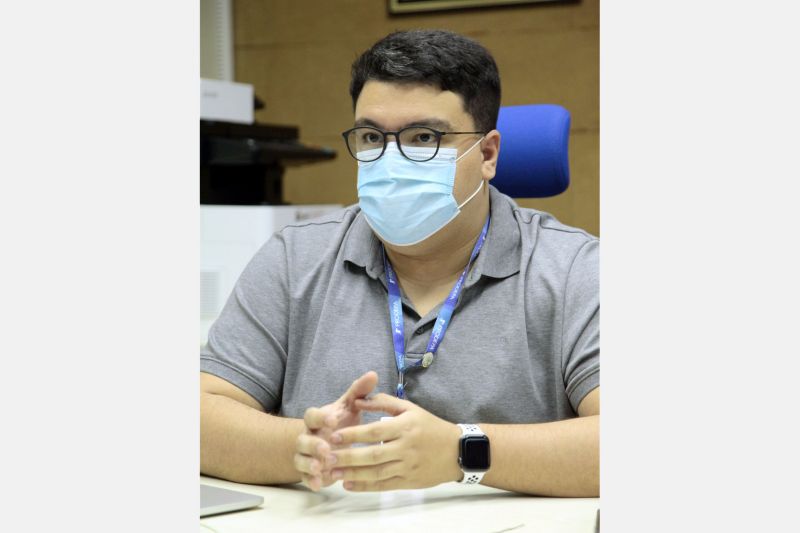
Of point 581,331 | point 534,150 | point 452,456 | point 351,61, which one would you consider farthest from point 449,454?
point 351,61

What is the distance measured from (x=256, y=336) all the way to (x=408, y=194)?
36 cm

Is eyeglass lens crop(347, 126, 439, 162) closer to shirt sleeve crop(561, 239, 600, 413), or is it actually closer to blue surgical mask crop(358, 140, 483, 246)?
blue surgical mask crop(358, 140, 483, 246)

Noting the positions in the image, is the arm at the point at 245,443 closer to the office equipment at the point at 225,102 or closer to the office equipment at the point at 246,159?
the office equipment at the point at 246,159

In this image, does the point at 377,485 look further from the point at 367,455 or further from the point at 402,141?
the point at 402,141

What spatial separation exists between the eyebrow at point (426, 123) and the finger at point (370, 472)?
24.4 inches

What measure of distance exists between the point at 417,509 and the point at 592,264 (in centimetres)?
57

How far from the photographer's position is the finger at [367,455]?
99 cm

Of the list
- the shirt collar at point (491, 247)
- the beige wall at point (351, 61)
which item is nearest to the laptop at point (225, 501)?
the shirt collar at point (491, 247)

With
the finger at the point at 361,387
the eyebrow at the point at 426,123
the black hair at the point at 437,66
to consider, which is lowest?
the finger at the point at 361,387

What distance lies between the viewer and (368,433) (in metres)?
1.00

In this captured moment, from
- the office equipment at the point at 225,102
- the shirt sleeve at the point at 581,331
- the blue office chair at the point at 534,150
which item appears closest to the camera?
the shirt sleeve at the point at 581,331

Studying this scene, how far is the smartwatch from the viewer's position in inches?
41.7

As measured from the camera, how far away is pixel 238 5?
12.1 feet

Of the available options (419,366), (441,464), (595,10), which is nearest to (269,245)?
(419,366)
